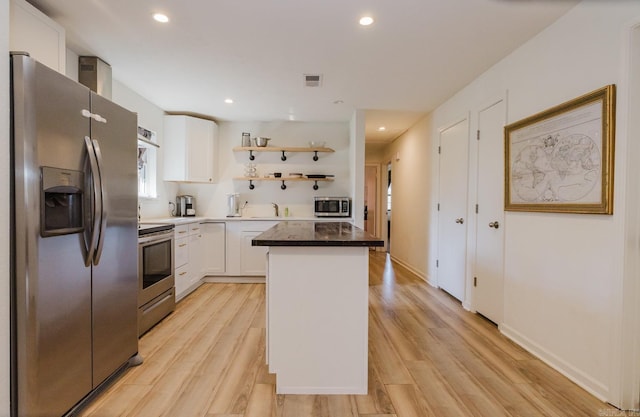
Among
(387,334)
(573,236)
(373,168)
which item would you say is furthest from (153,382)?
(373,168)

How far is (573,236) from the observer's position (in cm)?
194

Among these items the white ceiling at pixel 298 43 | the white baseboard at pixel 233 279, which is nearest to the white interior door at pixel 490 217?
the white ceiling at pixel 298 43

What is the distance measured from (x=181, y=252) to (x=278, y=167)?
2.03 m

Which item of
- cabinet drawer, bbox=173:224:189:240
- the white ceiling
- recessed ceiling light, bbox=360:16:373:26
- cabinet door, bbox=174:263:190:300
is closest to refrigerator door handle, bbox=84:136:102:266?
the white ceiling

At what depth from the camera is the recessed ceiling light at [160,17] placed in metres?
2.05

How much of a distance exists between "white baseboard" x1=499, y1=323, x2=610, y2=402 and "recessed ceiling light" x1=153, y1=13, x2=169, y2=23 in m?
3.58

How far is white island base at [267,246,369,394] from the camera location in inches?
69.4

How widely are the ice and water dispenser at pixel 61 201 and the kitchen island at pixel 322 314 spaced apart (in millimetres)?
976

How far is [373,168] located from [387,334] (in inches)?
207

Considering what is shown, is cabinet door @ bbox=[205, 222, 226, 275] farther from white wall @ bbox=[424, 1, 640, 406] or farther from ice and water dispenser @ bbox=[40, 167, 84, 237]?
white wall @ bbox=[424, 1, 640, 406]

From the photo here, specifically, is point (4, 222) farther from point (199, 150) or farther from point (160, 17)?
point (199, 150)

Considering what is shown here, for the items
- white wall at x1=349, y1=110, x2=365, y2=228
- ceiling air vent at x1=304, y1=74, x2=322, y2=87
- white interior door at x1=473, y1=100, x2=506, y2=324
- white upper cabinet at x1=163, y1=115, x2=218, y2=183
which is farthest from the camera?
white upper cabinet at x1=163, y1=115, x2=218, y2=183

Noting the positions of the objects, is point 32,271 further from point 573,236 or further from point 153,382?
point 573,236

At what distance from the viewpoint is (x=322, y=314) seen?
1768mm
